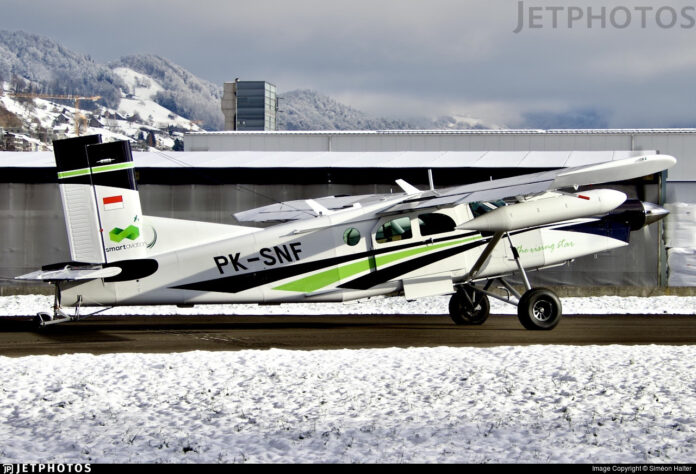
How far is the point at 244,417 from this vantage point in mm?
8750

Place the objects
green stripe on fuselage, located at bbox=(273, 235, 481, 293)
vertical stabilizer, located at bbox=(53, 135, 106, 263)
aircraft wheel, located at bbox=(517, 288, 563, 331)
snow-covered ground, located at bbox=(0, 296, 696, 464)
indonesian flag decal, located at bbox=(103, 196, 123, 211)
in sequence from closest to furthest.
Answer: snow-covered ground, located at bbox=(0, 296, 696, 464) < vertical stabilizer, located at bbox=(53, 135, 106, 263) < indonesian flag decal, located at bbox=(103, 196, 123, 211) < aircraft wheel, located at bbox=(517, 288, 563, 331) < green stripe on fuselage, located at bbox=(273, 235, 481, 293)

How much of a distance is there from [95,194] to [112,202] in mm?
332

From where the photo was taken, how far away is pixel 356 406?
9.07 m

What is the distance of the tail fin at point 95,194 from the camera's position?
15156 millimetres

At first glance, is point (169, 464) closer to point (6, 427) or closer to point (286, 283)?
point (6, 427)

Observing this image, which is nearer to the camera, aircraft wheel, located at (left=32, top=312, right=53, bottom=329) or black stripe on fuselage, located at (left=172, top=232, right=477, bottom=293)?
aircraft wheel, located at (left=32, top=312, right=53, bottom=329)

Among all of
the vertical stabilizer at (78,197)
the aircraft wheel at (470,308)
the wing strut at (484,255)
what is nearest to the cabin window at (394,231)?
the wing strut at (484,255)

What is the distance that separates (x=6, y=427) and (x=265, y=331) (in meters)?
8.58

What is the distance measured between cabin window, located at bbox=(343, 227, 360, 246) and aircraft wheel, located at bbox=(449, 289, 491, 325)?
2.71 metres

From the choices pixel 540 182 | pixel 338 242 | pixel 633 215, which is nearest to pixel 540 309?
pixel 540 182

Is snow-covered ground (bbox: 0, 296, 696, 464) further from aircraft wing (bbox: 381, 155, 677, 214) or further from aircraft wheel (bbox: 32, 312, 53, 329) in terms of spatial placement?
aircraft wheel (bbox: 32, 312, 53, 329)

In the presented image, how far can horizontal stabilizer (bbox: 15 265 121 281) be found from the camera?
15.0 metres

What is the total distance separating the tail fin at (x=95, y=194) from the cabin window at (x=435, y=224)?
567cm

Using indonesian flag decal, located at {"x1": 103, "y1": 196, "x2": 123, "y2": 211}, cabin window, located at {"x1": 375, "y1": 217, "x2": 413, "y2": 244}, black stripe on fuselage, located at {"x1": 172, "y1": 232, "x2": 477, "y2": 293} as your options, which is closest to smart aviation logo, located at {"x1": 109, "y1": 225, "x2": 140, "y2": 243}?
indonesian flag decal, located at {"x1": 103, "y1": 196, "x2": 123, "y2": 211}
